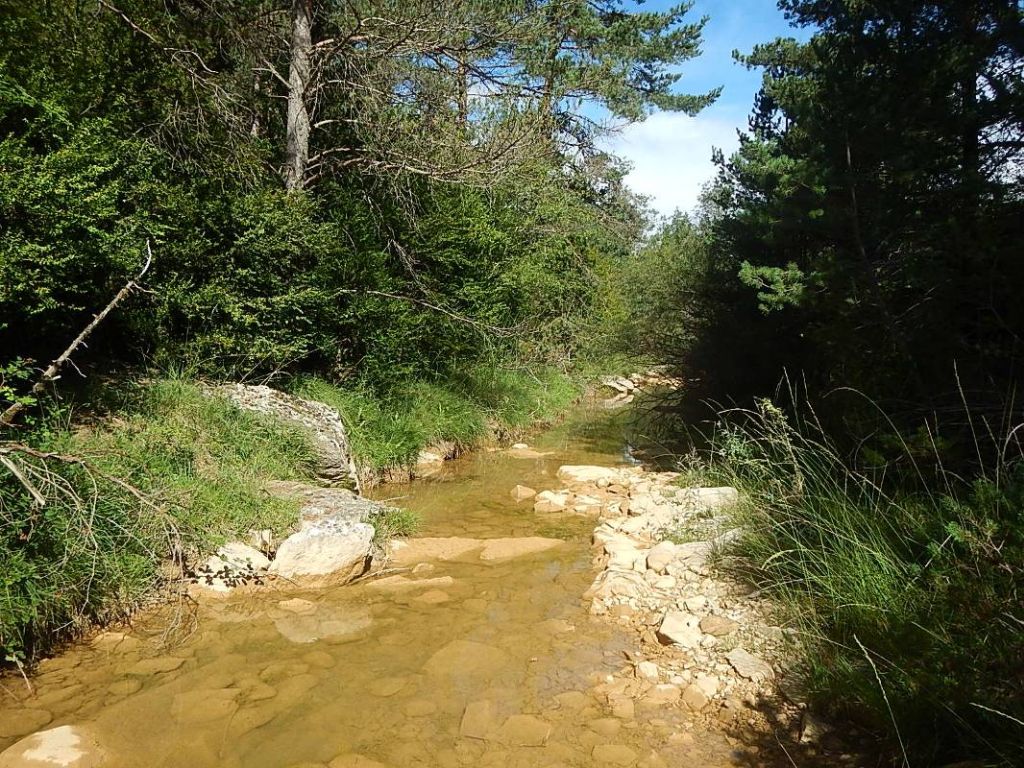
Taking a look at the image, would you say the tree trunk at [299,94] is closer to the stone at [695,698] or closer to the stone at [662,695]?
the stone at [662,695]

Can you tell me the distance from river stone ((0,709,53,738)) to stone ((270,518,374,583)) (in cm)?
180

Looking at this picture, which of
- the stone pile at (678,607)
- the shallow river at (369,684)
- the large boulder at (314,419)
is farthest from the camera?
the large boulder at (314,419)

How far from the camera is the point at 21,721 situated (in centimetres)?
319

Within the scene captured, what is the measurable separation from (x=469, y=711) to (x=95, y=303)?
15.7 feet

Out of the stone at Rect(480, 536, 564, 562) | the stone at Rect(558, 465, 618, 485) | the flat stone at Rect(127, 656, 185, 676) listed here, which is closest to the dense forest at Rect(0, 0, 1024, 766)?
the flat stone at Rect(127, 656, 185, 676)

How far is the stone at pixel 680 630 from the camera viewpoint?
3.89 m

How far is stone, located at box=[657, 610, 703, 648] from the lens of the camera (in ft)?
12.8

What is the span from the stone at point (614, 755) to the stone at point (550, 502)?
3961 mm

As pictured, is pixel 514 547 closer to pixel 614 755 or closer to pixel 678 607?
pixel 678 607

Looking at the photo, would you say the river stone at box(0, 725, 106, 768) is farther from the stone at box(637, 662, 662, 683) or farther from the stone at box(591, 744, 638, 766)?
the stone at box(637, 662, 662, 683)

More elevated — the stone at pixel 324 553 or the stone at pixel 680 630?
the stone at pixel 324 553

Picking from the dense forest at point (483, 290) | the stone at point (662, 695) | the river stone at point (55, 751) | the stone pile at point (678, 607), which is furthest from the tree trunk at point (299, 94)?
the stone at point (662, 695)

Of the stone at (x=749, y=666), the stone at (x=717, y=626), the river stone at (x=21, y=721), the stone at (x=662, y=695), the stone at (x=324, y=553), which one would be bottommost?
the stone at (x=662, y=695)

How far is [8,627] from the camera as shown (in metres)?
3.45
